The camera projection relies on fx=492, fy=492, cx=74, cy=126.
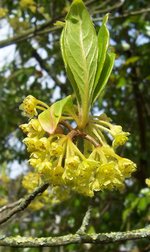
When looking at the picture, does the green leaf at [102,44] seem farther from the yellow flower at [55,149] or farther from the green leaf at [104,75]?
the yellow flower at [55,149]

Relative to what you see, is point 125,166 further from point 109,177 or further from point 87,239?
point 87,239

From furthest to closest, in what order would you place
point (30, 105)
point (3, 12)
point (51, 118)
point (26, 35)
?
point (3, 12), point (26, 35), point (30, 105), point (51, 118)

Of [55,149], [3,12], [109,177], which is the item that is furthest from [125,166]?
[3,12]

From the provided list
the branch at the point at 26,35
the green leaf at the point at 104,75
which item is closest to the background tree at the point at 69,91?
the branch at the point at 26,35

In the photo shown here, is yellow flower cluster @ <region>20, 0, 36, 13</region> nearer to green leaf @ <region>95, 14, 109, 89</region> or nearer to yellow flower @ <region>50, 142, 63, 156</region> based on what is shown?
green leaf @ <region>95, 14, 109, 89</region>

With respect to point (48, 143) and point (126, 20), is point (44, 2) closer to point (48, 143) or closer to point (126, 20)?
point (126, 20)

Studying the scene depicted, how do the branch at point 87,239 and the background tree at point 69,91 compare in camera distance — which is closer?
the branch at point 87,239
